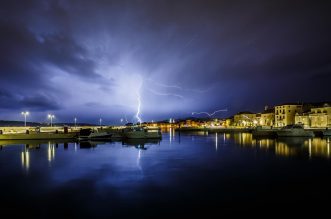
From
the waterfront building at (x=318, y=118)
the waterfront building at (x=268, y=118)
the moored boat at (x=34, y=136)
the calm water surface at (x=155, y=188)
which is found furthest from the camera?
the waterfront building at (x=268, y=118)

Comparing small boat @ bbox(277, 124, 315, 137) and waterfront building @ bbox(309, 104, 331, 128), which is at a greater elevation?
waterfront building @ bbox(309, 104, 331, 128)

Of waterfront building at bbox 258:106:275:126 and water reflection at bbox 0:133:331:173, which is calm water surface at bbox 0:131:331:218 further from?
waterfront building at bbox 258:106:275:126

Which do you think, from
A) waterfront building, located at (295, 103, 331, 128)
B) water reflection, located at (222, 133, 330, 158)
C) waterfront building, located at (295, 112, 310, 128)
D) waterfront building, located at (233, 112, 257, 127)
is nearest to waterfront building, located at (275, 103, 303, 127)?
waterfront building, located at (295, 112, 310, 128)

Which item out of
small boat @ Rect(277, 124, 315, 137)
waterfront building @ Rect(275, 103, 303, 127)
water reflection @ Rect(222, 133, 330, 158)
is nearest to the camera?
water reflection @ Rect(222, 133, 330, 158)

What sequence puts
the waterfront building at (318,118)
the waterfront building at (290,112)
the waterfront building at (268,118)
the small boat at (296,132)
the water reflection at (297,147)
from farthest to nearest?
1. the waterfront building at (268,118)
2. the waterfront building at (290,112)
3. the waterfront building at (318,118)
4. the small boat at (296,132)
5. the water reflection at (297,147)

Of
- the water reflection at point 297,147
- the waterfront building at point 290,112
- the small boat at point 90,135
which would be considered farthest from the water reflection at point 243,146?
the waterfront building at point 290,112

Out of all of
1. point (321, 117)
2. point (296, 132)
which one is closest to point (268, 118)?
point (321, 117)

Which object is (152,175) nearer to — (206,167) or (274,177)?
(206,167)

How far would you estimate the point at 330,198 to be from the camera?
1557cm

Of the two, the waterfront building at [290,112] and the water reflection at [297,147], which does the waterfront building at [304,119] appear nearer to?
the waterfront building at [290,112]

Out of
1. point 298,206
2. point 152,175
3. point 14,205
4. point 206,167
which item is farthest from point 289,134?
point 14,205

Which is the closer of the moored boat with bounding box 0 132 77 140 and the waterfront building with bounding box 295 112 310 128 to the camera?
the moored boat with bounding box 0 132 77 140

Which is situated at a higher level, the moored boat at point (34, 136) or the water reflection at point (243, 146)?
the moored boat at point (34, 136)

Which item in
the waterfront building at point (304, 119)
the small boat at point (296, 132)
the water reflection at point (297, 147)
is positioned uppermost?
the waterfront building at point (304, 119)
